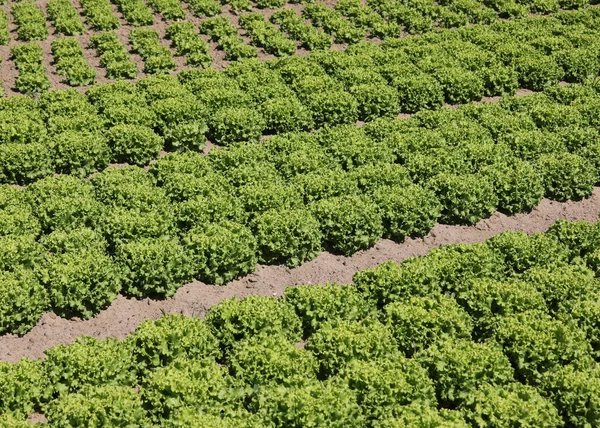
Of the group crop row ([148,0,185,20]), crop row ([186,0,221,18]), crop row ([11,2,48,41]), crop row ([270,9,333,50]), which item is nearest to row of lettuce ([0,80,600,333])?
crop row ([11,2,48,41])

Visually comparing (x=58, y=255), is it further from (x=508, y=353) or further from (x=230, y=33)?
(x=230, y=33)

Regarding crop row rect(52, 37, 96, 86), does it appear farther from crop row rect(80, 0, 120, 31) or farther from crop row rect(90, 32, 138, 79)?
crop row rect(80, 0, 120, 31)

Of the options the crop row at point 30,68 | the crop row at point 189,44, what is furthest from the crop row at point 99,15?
the crop row at point 30,68

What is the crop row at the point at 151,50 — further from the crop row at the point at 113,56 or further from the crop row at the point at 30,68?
the crop row at the point at 30,68

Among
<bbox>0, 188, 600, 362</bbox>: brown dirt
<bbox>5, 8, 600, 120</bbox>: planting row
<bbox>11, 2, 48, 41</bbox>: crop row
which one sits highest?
<bbox>5, 8, 600, 120</bbox>: planting row

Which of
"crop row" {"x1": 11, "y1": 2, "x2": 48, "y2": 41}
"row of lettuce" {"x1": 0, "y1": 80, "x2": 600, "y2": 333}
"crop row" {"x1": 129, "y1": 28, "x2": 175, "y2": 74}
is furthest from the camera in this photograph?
"crop row" {"x1": 11, "y1": 2, "x2": 48, "y2": 41}

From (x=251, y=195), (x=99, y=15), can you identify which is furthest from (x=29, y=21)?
(x=251, y=195)
